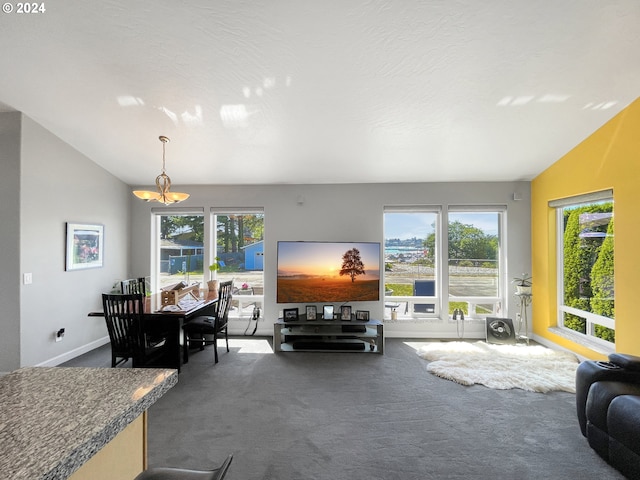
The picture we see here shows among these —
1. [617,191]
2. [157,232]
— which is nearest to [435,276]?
[617,191]

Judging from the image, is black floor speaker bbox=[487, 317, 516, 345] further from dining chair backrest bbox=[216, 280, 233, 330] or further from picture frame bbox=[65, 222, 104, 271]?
picture frame bbox=[65, 222, 104, 271]

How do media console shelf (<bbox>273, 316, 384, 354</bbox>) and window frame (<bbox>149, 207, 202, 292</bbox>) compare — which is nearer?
media console shelf (<bbox>273, 316, 384, 354</bbox>)

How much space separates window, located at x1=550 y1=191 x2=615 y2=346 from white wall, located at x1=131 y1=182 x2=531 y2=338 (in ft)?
1.86

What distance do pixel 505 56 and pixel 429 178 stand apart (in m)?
2.26

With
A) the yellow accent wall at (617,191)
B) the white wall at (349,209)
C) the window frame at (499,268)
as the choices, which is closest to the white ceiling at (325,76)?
the yellow accent wall at (617,191)

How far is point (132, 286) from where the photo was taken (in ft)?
13.8

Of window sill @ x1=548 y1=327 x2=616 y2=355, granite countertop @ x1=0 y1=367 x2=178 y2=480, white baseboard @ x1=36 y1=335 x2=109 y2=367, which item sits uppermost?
granite countertop @ x1=0 y1=367 x2=178 y2=480

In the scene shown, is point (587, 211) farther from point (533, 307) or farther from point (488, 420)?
point (488, 420)

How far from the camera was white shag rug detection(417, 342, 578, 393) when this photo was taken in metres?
3.10

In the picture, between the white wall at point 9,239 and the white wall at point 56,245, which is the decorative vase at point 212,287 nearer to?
the white wall at point 56,245

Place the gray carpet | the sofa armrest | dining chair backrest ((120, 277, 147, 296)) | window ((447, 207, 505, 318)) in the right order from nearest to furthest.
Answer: the gray carpet → the sofa armrest → dining chair backrest ((120, 277, 147, 296)) → window ((447, 207, 505, 318))

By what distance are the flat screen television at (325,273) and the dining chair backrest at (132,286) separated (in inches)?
77.3

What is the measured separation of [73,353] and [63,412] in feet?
13.0

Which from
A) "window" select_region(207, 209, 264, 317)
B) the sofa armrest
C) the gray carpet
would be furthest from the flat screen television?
the sofa armrest
